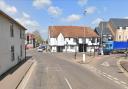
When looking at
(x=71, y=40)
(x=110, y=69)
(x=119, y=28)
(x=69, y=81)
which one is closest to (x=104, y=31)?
(x=119, y=28)

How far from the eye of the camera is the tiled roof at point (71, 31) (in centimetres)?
10388

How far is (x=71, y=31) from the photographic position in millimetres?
105625

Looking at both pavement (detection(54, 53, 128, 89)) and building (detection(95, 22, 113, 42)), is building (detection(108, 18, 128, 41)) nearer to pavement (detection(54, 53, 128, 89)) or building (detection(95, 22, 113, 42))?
building (detection(95, 22, 113, 42))

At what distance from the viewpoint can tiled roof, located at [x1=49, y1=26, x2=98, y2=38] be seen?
10388cm

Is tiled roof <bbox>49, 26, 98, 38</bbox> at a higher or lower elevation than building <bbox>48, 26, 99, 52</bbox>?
higher

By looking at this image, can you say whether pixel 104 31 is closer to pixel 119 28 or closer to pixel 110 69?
pixel 119 28

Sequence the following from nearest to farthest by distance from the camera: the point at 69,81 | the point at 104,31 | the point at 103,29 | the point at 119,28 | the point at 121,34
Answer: the point at 69,81 → the point at 119,28 → the point at 121,34 → the point at 104,31 → the point at 103,29

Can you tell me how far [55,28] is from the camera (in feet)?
354

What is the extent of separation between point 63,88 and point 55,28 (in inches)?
3435

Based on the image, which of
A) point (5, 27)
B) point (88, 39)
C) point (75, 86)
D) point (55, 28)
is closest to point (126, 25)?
point (88, 39)

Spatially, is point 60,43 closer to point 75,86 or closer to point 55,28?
point 55,28

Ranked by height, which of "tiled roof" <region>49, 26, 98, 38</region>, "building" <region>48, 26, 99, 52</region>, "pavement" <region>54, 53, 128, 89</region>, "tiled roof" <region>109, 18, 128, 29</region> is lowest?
"pavement" <region>54, 53, 128, 89</region>

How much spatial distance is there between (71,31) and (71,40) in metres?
4.35

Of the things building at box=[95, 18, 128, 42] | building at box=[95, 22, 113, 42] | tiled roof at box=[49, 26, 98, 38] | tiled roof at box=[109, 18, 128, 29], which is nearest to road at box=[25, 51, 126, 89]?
tiled roof at box=[49, 26, 98, 38]
